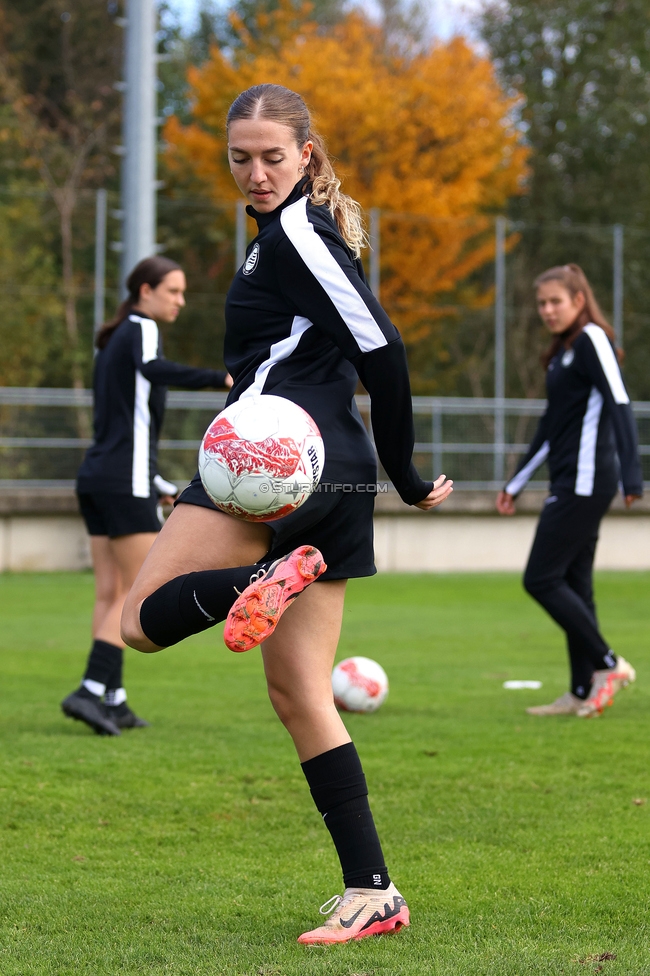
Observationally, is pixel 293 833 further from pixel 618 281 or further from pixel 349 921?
pixel 618 281

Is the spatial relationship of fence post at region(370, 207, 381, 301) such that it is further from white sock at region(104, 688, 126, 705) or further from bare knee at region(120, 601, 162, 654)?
bare knee at region(120, 601, 162, 654)

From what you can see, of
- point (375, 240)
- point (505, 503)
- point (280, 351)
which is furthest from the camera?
point (375, 240)

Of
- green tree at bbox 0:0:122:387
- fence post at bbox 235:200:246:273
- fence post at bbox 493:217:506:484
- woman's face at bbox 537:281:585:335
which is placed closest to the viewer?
woman's face at bbox 537:281:585:335

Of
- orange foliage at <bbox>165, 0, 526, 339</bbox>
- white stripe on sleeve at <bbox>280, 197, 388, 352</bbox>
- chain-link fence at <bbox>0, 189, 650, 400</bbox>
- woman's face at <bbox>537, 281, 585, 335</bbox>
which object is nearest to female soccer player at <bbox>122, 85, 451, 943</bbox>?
white stripe on sleeve at <bbox>280, 197, 388, 352</bbox>

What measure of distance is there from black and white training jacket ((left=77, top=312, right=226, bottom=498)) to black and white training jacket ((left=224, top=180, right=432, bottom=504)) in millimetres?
2980

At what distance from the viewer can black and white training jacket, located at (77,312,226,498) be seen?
6297mm

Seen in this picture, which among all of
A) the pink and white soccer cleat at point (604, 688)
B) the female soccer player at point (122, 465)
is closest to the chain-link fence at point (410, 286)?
the female soccer player at point (122, 465)

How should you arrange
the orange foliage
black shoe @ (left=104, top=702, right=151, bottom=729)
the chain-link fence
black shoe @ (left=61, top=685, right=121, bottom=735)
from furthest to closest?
the orange foliage < the chain-link fence < black shoe @ (left=104, top=702, right=151, bottom=729) < black shoe @ (left=61, top=685, right=121, bottom=735)

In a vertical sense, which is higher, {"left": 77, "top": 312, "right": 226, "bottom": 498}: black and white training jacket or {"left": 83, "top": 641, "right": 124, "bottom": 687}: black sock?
{"left": 77, "top": 312, "right": 226, "bottom": 498}: black and white training jacket

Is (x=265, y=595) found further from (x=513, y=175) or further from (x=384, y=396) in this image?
(x=513, y=175)

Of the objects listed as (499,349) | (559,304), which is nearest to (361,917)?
(559,304)

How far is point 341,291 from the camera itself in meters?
3.13

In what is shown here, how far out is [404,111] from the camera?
2817 centimetres

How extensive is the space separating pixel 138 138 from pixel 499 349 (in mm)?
8203
